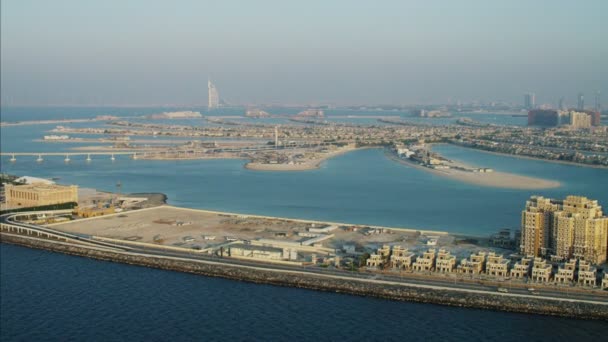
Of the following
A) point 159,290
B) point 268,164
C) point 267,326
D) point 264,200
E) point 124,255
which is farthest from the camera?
point 268,164

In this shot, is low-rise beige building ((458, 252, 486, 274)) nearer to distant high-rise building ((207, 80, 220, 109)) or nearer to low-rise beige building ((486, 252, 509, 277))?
low-rise beige building ((486, 252, 509, 277))

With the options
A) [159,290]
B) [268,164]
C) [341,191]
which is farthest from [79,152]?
[159,290]

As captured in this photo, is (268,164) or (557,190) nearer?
(557,190)

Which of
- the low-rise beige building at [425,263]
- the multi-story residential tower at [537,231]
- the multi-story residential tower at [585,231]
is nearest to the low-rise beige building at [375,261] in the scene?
the low-rise beige building at [425,263]

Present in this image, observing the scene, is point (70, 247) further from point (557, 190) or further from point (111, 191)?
point (557, 190)

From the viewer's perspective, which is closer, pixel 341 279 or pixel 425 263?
pixel 341 279

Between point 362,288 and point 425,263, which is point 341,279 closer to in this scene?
point 362,288

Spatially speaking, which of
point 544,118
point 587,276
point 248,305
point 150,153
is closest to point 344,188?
point 587,276

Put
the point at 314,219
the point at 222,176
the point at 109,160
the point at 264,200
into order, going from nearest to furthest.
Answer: the point at 314,219
the point at 264,200
the point at 222,176
the point at 109,160
